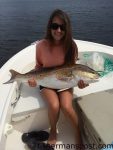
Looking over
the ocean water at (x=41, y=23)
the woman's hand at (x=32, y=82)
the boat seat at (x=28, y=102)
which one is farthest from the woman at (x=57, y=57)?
the ocean water at (x=41, y=23)

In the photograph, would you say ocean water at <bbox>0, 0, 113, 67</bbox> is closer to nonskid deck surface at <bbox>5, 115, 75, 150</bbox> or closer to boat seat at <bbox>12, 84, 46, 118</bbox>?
boat seat at <bbox>12, 84, 46, 118</bbox>

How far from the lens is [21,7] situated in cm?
2738

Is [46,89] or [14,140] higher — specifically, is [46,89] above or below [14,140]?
above

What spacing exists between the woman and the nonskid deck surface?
0.16 m

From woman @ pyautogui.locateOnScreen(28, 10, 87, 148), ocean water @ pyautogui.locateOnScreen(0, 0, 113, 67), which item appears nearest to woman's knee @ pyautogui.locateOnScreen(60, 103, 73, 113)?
woman @ pyautogui.locateOnScreen(28, 10, 87, 148)

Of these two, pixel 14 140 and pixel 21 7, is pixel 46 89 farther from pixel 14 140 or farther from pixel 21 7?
pixel 21 7

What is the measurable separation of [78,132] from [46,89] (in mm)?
682

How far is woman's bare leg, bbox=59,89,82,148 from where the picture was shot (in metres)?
3.45

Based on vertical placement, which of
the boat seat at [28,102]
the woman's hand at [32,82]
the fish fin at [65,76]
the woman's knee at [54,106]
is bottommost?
the boat seat at [28,102]

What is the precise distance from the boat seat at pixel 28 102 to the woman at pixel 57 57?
0.46 ft

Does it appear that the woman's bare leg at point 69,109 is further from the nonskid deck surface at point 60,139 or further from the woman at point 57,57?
Answer: the nonskid deck surface at point 60,139

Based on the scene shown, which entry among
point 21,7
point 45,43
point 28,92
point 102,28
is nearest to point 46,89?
point 28,92

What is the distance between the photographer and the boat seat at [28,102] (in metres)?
3.66

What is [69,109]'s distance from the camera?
136 inches
